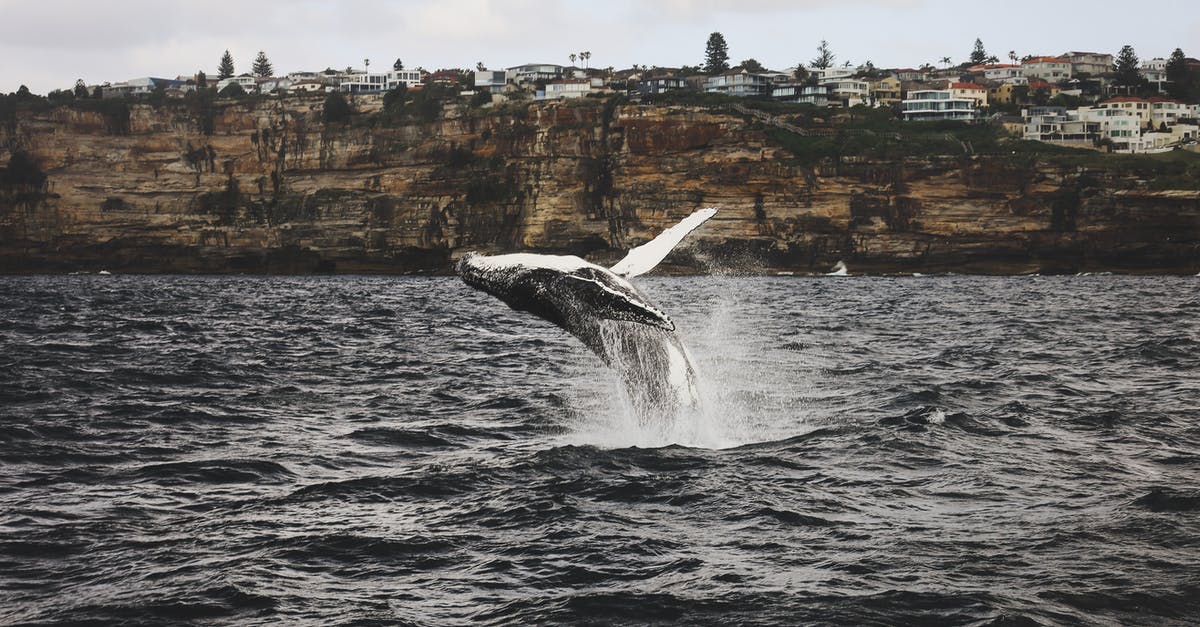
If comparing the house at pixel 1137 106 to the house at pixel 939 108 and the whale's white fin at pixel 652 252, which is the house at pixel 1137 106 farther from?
the whale's white fin at pixel 652 252

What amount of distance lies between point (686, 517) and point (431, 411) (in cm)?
783

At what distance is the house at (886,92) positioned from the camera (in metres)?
145

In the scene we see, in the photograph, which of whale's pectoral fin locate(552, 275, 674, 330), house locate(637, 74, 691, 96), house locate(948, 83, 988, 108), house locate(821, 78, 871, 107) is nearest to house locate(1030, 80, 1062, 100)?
house locate(948, 83, 988, 108)

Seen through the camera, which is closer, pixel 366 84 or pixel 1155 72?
pixel 366 84

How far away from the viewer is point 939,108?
434 ft

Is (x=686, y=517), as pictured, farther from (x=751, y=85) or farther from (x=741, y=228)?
(x=751, y=85)

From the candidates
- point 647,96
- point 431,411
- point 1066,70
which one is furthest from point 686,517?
point 1066,70

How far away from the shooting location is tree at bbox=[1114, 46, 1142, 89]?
164 metres

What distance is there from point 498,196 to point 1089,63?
416ft

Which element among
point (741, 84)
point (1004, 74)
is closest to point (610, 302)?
point (741, 84)

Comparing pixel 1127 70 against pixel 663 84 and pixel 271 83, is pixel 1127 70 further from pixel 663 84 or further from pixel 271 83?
pixel 271 83

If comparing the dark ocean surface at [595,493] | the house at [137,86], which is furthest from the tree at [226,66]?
the dark ocean surface at [595,493]

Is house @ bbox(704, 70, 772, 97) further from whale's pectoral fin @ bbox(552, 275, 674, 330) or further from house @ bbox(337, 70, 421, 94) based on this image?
whale's pectoral fin @ bbox(552, 275, 674, 330)

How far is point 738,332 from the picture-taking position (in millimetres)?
35062
